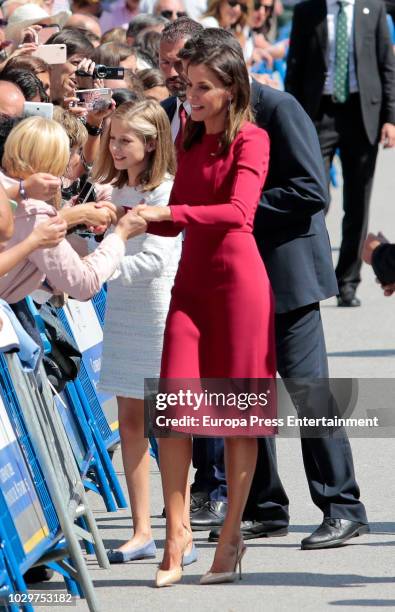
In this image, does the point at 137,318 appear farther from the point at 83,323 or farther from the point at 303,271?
the point at 83,323

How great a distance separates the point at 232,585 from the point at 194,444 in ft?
4.09

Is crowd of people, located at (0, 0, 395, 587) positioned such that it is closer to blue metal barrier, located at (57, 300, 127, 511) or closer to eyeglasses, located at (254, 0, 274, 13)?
blue metal barrier, located at (57, 300, 127, 511)

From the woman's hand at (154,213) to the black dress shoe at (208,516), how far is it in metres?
1.77

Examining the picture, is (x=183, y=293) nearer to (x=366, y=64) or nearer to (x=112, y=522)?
(x=112, y=522)

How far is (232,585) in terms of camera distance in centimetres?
628

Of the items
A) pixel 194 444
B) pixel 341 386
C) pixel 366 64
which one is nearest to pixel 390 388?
pixel 341 386

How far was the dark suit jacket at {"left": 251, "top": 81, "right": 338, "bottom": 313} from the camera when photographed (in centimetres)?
656

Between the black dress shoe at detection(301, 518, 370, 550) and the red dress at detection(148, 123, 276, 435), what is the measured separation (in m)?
0.95

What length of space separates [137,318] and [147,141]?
2.32 feet

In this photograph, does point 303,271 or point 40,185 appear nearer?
point 40,185

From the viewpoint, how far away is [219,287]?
610cm

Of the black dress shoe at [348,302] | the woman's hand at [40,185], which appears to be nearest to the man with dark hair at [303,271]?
the woman's hand at [40,185]

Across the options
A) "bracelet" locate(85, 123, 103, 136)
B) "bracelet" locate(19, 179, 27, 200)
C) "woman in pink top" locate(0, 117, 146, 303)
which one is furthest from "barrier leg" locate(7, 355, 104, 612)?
"bracelet" locate(85, 123, 103, 136)

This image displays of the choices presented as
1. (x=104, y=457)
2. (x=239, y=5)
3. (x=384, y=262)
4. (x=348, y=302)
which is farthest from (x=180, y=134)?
(x=239, y=5)
